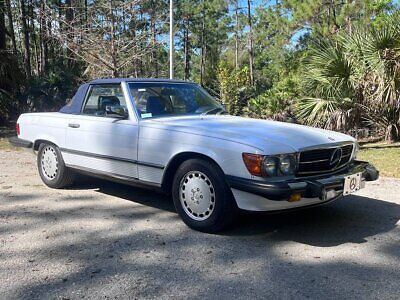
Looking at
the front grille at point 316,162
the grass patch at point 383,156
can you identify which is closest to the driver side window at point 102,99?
the front grille at point 316,162

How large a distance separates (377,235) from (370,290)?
4.66ft

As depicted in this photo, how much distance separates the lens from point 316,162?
14.6 feet

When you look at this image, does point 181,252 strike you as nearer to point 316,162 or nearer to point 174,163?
point 174,163

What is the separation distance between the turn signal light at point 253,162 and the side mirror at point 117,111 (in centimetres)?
177

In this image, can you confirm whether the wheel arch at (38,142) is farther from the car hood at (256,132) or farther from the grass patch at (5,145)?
the grass patch at (5,145)

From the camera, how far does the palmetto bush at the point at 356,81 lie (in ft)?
34.0

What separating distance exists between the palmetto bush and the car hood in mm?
6166

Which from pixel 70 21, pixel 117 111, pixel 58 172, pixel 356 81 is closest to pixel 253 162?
pixel 117 111

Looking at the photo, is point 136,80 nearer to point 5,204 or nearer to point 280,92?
point 5,204

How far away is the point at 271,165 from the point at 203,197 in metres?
0.83

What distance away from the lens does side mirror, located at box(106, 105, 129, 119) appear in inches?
211

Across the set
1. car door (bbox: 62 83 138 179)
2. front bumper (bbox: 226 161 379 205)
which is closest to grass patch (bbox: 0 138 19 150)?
car door (bbox: 62 83 138 179)

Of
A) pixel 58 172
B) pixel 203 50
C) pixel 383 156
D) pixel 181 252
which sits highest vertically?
pixel 203 50

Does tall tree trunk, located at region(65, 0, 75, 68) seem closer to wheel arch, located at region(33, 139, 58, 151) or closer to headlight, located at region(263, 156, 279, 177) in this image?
wheel arch, located at region(33, 139, 58, 151)
